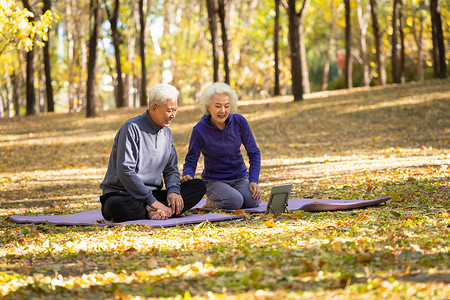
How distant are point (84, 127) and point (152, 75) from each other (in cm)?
2122

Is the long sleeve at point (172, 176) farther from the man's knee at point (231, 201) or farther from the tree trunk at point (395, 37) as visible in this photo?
the tree trunk at point (395, 37)

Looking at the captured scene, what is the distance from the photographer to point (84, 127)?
19.7 m

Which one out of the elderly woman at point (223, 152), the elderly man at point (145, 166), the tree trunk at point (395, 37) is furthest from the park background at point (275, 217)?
the tree trunk at point (395, 37)

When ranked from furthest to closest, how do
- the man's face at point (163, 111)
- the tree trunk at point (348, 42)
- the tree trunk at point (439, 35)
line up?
the tree trunk at point (348, 42) < the tree trunk at point (439, 35) < the man's face at point (163, 111)

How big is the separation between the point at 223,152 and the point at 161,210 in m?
1.08

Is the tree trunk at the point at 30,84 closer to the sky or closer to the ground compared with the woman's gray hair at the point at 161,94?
closer to the sky

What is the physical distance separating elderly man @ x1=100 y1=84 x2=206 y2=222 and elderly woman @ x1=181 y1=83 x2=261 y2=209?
0.42 meters

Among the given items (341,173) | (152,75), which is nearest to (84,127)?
(341,173)

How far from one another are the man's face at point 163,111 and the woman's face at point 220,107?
59 cm

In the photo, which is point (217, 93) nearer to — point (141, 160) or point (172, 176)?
point (172, 176)

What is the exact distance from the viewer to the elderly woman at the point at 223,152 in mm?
6395

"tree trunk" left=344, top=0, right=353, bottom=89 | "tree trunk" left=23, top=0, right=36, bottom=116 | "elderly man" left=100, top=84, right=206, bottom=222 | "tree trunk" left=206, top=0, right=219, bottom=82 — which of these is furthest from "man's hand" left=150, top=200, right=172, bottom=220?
"tree trunk" left=344, top=0, right=353, bottom=89

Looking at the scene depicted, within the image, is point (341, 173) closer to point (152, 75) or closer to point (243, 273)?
point (243, 273)

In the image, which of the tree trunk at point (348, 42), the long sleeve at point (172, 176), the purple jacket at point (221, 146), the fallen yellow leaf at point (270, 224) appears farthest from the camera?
the tree trunk at point (348, 42)
